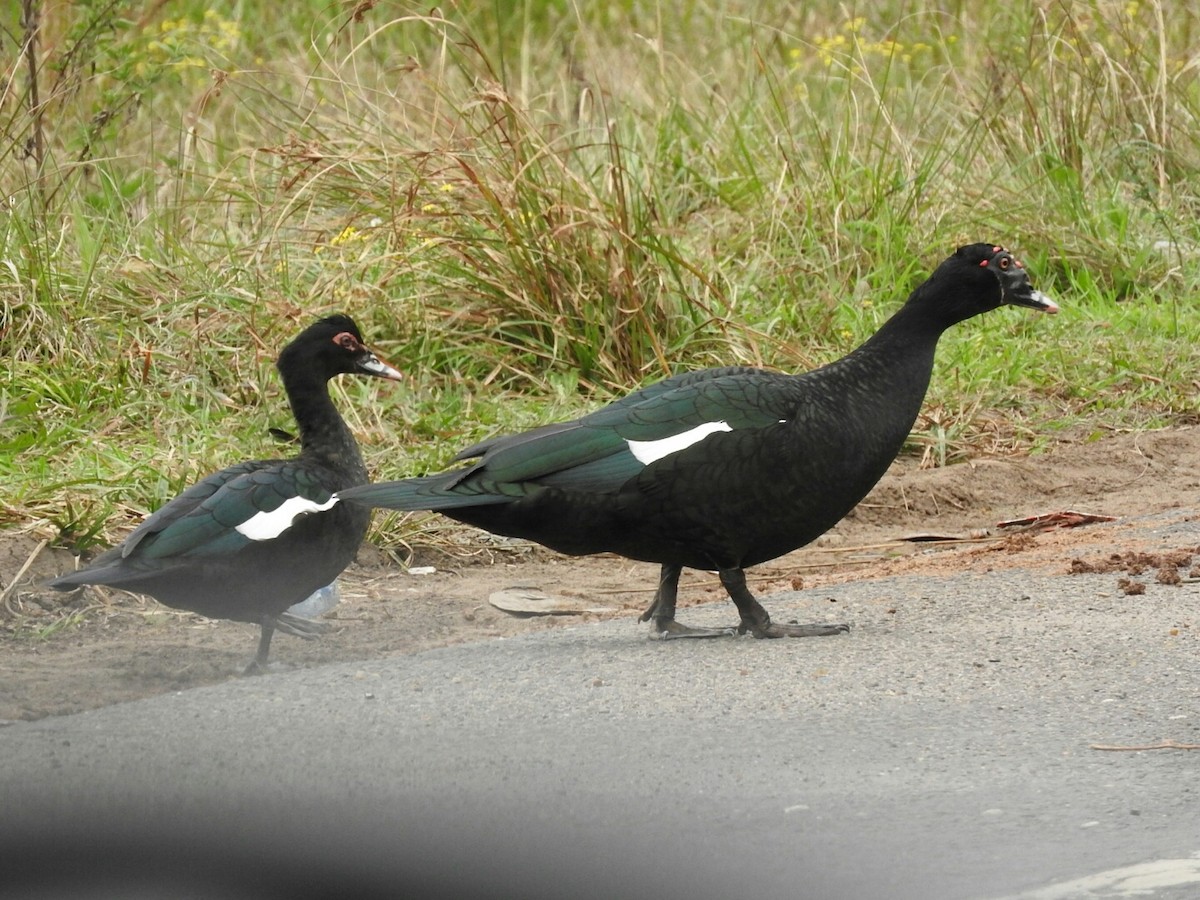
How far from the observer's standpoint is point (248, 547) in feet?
14.1

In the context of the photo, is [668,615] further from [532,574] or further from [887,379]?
[532,574]

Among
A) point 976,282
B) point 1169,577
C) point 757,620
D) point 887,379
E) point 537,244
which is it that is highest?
point 537,244

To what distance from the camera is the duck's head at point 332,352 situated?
510cm

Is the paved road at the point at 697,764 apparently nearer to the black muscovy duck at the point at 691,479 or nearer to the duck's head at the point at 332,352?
the black muscovy duck at the point at 691,479

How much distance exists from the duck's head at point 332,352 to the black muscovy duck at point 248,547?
0.42 metres

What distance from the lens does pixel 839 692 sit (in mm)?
3883

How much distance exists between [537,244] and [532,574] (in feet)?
7.01

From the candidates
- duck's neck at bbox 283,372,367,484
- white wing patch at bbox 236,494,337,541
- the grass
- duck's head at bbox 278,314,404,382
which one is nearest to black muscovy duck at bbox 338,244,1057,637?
white wing patch at bbox 236,494,337,541

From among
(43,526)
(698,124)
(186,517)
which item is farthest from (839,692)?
(698,124)

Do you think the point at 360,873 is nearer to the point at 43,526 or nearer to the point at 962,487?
the point at 43,526

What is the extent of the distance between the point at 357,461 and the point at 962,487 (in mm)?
2556

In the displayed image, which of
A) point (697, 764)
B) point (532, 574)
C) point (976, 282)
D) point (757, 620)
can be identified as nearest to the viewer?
point (697, 764)

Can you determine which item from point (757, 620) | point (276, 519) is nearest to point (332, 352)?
point (276, 519)

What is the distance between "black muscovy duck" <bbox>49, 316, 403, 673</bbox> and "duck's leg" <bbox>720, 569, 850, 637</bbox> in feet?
3.37
